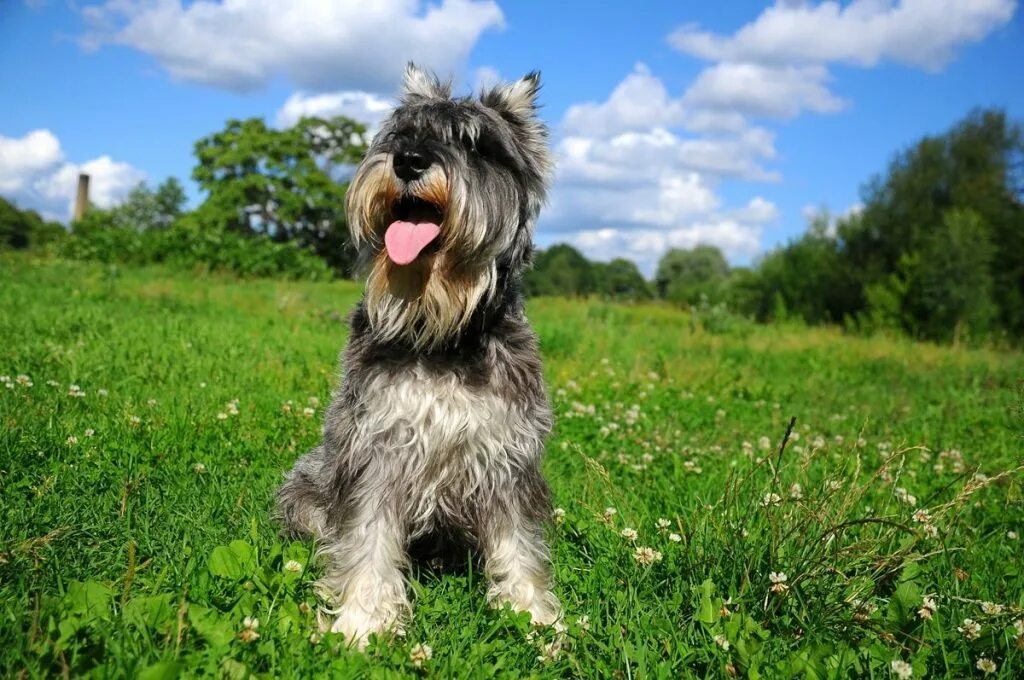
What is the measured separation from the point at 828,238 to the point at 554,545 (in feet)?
177

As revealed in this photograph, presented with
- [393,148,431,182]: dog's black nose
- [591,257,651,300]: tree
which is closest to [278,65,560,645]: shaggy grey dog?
[393,148,431,182]: dog's black nose

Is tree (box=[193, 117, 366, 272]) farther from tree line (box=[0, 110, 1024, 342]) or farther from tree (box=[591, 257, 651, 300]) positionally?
tree (box=[591, 257, 651, 300])

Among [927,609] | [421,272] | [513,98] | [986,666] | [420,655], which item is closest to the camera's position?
[986,666]

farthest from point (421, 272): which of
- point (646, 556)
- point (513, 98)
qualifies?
point (646, 556)

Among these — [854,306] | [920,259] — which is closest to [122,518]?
[920,259]

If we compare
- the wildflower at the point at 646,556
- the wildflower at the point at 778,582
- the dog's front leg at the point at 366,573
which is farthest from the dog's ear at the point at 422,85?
the wildflower at the point at 778,582

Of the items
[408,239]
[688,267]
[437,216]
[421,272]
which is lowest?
[421,272]

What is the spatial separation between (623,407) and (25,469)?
5.55 m

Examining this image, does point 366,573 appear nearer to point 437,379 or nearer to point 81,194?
point 437,379

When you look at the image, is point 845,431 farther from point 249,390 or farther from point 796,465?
point 249,390

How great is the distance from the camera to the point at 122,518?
3.80 metres

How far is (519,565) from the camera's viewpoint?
3619 millimetres

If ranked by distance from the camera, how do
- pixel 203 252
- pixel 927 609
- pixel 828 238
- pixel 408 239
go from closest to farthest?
pixel 927 609
pixel 408 239
pixel 203 252
pixel 828 238

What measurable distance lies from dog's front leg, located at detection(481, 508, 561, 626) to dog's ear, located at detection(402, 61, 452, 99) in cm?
231
